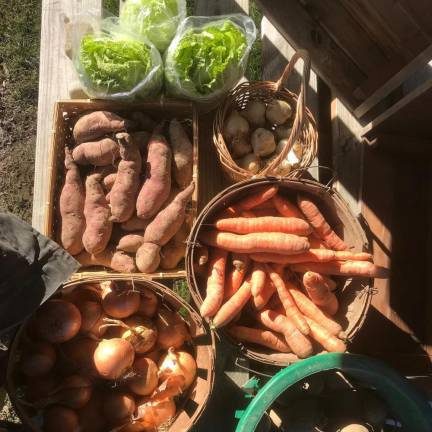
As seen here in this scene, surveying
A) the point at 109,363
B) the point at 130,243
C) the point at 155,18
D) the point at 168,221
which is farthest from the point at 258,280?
the point at 155,18

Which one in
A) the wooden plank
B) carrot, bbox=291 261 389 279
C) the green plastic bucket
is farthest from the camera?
the wooden plank

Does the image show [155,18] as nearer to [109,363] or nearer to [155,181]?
[155,181]

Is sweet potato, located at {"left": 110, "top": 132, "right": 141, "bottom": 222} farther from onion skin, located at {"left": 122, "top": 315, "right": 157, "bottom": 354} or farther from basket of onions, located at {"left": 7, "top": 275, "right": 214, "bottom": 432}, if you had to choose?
onion skin, located at {"left": 122, "top": 315, "right": 157, "bottom": 354}

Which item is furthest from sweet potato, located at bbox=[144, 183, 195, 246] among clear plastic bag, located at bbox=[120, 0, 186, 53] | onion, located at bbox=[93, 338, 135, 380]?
clear plastic bag, located at bbox=[120, 0, 186, 53]

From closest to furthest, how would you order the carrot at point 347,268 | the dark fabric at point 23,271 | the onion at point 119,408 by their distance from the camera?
1. the dark fabric at point 23,271
2. the onion at point 119,408
3. the carrot at point 347,268

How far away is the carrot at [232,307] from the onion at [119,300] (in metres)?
0.32

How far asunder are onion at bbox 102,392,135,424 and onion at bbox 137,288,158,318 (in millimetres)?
321

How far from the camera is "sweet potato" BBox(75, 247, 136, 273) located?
1.80 m

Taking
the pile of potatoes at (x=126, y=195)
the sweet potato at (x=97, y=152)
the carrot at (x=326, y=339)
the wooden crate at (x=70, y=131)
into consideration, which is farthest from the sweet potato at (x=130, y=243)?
the carrot at (x=326, y=339)

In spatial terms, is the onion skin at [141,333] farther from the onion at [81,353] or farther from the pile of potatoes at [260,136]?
the pile of potatoes at [260,136]

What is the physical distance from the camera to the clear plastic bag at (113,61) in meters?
1.77

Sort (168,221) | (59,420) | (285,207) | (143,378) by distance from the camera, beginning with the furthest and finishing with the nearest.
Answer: (285,207)
(168,221)
(143,378)
(59,420)

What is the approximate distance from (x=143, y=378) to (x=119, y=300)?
31cm

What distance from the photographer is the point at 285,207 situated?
189 cm
